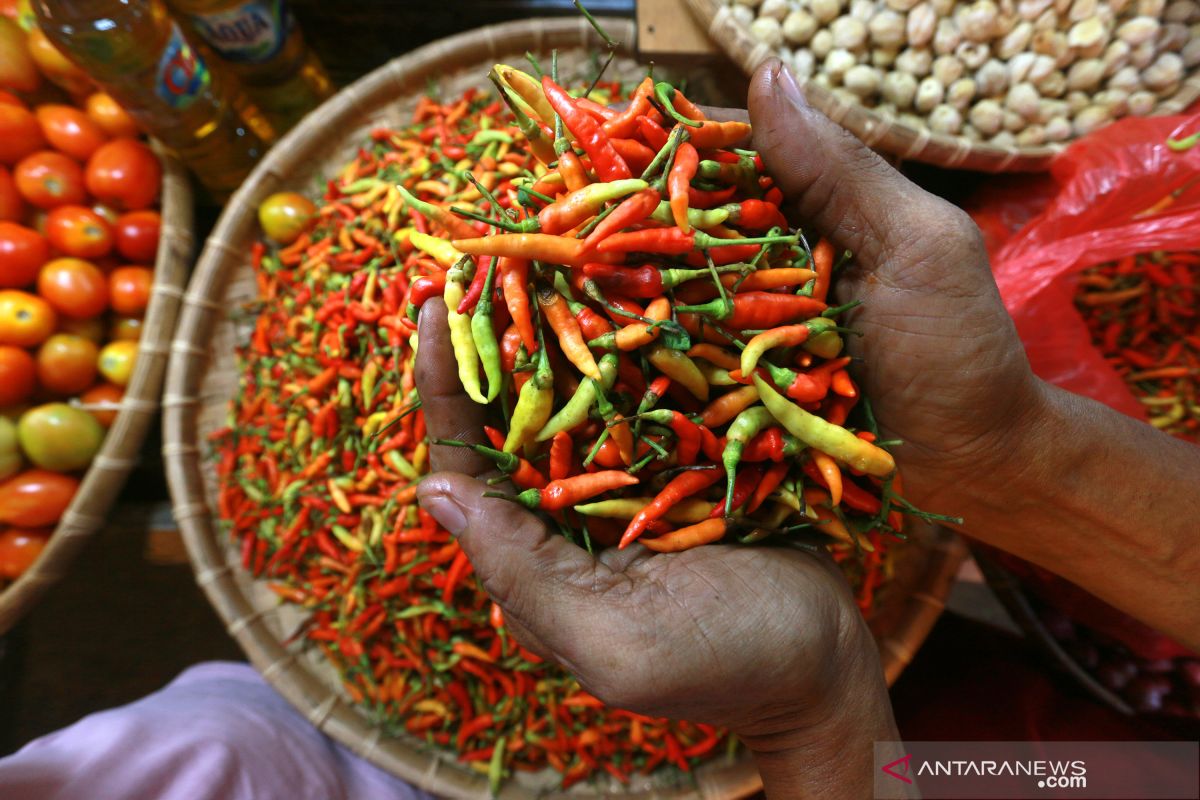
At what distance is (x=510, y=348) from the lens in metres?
1.33

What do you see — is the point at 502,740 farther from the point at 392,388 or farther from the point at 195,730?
the point at 392,388

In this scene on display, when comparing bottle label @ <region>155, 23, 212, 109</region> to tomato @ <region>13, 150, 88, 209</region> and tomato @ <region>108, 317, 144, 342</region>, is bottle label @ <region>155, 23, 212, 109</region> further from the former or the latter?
tomato @ <region>108, 317, 144, 342</region>

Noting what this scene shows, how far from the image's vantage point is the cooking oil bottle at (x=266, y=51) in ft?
6.97

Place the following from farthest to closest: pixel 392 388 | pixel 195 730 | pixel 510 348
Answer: pixel 392 388
pixel 195 730
pixel 510 348

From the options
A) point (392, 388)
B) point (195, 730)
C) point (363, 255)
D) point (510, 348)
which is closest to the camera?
point (510, 348)

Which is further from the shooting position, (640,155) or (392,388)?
(392,388)

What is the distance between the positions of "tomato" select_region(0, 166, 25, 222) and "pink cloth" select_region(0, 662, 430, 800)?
1.63 m

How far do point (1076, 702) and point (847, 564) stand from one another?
1.13 m

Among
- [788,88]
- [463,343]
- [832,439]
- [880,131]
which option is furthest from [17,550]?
[880,131]

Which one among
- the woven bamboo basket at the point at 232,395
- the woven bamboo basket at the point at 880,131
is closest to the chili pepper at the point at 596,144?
the woven bamboo basket at the point at 880,131

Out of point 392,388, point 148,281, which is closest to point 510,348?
point 392,388

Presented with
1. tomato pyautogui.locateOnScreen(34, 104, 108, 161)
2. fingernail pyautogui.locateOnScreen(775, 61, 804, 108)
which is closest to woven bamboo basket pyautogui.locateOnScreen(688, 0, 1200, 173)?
→ fingernail pyautogui.locateOnScreen(775, 61, 804, 108)

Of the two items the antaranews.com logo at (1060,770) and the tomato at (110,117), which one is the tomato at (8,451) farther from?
the antaranews.com logo at (1060,770)

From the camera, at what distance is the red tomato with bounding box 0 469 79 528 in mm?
2158
